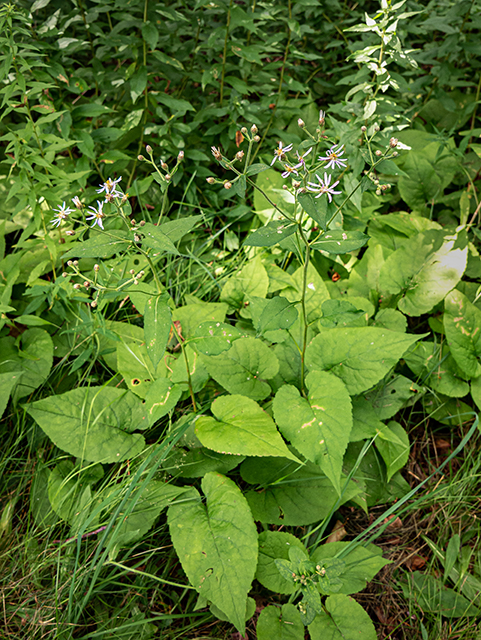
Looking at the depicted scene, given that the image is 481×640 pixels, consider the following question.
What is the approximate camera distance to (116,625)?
1.57 m

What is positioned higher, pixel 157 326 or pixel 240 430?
pixel 157 326

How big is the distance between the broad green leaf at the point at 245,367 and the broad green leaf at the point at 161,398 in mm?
303

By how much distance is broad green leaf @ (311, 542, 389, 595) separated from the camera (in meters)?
1.55

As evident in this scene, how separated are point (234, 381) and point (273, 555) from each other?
711 mm

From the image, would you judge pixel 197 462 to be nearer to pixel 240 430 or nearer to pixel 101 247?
pixel 240 430

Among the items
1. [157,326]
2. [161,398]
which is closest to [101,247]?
[157,326]

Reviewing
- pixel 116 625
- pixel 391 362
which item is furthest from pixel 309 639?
pixel 391 362

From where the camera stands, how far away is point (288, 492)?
1.74m

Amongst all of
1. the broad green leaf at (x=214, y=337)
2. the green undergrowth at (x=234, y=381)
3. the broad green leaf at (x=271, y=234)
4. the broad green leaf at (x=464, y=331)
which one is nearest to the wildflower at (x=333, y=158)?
the green undergrowth at (x=234, y=381)

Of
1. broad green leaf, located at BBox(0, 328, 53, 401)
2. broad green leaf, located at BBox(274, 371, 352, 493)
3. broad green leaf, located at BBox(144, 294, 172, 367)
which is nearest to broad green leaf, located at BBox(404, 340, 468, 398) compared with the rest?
broad green leaf, located at BBox(274, 371, 352, 493)

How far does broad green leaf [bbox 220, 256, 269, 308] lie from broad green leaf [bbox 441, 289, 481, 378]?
37.7 inches

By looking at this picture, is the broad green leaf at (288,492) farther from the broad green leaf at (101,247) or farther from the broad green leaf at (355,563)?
the broad green leaf at (101,247)

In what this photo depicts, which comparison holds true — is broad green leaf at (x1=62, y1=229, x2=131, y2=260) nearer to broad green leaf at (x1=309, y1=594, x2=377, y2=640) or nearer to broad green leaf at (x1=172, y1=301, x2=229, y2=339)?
broad green leaf at (x1=172, y1=301, x2=229, y2=339)

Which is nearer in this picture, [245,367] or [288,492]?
[288,492]
